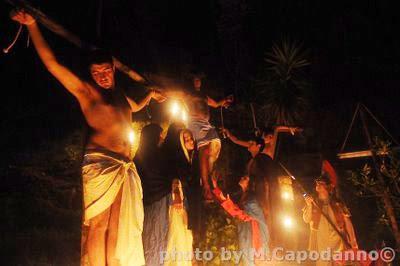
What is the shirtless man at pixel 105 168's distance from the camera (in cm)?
374

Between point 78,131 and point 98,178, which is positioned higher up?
point 78,131

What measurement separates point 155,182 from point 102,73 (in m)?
1.97

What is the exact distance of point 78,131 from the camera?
7746mm

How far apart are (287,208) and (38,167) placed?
4.57m

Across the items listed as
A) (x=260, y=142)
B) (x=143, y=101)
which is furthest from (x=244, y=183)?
(x=143, y=101)

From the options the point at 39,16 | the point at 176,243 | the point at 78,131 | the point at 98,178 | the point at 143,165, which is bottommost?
the point at 176,243

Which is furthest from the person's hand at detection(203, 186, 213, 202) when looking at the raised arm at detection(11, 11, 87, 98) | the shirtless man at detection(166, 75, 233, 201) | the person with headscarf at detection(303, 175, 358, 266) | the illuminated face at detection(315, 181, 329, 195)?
the illuminated face at detection(315, 181, 329, 195)

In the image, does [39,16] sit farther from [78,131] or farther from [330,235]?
[330,235]

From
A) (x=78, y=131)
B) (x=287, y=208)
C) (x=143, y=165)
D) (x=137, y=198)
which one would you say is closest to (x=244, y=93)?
(x=287, y=208)

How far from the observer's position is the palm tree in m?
8.98

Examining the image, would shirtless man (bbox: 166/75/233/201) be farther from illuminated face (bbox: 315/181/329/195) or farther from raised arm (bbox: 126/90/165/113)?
illuminated face (bbox: 315/181/329/195)

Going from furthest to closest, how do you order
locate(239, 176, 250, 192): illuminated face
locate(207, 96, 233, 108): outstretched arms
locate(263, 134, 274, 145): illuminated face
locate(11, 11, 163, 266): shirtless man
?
locate(263, 134, 274, 145): illuminated face, locate(239, 176, 250, 192): illuminated face, locate(207, 96, 233, 108): outstretched arms, locate(11, 11, 163, 266): shirtless man

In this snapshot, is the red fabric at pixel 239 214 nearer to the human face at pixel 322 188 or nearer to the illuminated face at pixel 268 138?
the illuminated face at pixel 268 138

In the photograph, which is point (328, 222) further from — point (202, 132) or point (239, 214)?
point (202, 132)
